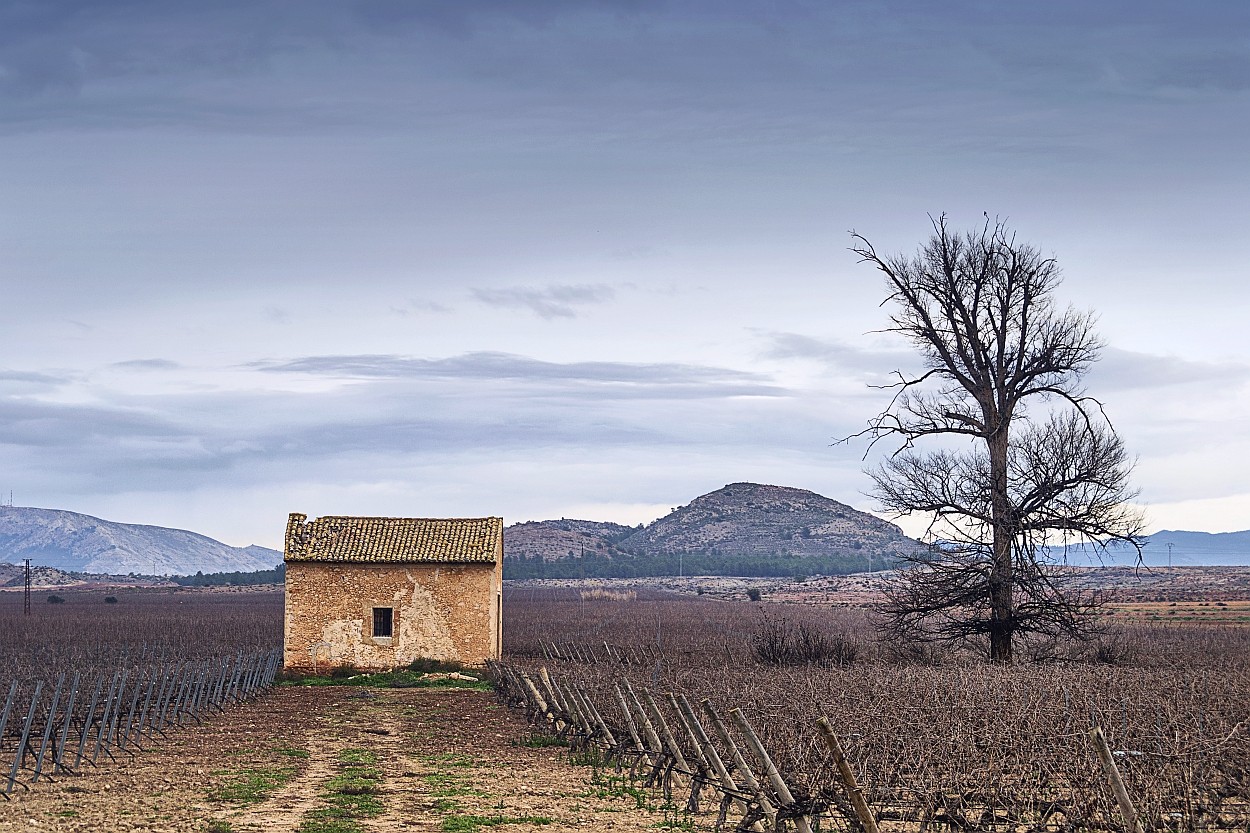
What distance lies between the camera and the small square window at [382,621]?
37312mm

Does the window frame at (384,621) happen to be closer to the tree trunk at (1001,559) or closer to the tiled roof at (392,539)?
the tiled roof at (392,539)

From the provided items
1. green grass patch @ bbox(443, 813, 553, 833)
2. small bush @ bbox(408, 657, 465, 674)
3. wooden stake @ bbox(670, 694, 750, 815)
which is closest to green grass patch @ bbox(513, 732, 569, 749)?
green grass patch @ bbox(443, 813, 553, 833)

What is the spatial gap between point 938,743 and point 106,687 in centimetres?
1763

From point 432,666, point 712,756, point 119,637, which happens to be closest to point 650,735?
point 712,756

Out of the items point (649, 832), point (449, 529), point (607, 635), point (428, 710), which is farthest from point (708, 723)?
point (607, 635)

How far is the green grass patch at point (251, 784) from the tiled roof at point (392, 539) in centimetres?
1862

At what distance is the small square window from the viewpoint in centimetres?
3731

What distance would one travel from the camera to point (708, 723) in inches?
776

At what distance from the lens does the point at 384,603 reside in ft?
123

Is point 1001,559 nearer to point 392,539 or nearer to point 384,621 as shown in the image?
point 384,621

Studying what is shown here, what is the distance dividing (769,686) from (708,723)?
1.16m

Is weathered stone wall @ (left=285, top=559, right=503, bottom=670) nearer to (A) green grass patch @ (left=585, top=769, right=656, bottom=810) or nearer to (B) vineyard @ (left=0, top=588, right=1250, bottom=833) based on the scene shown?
(B) vineyard @ (left=0, top=588, right=1250, bottom=833)

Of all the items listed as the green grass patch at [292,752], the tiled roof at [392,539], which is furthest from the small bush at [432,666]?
the green grass patch at [292,752]

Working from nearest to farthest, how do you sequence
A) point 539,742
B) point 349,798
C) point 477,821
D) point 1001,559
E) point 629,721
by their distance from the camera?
point 477,821 < point 349,798 < point 629,721 < point 539,742 < point 1001,559
